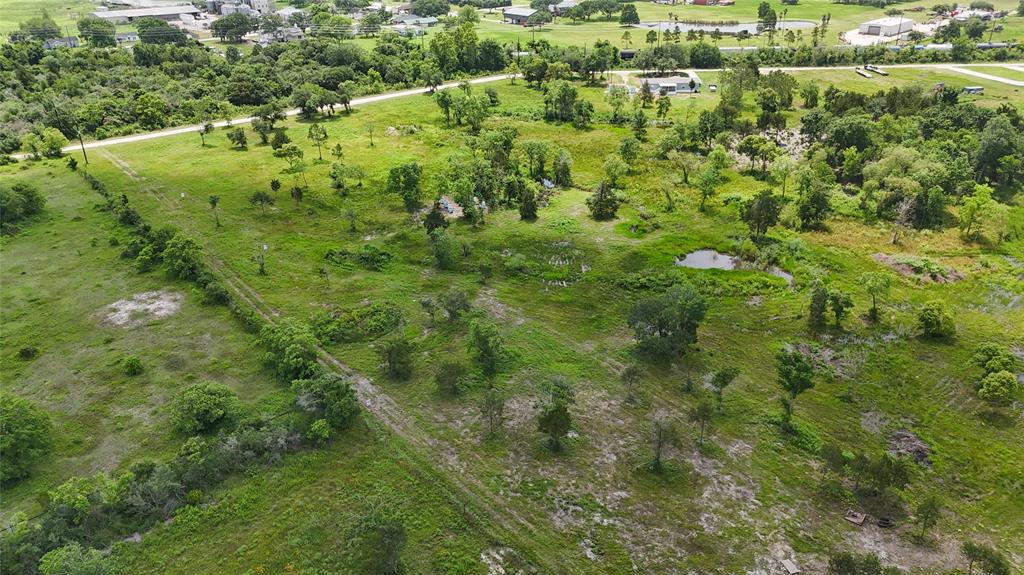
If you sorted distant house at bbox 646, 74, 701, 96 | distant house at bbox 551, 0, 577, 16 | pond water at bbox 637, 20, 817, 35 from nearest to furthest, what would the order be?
distant house at bbox 646, 74, 701, 96 → pond water at bbox 637, 20, 817, 35 → distant house at bbox 551, 0, 577, 16

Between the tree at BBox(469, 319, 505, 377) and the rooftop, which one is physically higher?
the rooftop

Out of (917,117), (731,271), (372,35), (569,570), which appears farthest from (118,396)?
(372,35)

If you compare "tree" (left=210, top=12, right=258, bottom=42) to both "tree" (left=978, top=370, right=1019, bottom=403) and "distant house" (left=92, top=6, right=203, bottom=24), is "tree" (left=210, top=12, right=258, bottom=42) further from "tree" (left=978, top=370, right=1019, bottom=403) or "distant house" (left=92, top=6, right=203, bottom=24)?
"tree" (left=978, top=370, right=1019, bottom=403)

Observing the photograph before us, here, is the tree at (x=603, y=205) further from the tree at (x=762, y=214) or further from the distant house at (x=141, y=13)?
the distant house at (x=141, y=13)

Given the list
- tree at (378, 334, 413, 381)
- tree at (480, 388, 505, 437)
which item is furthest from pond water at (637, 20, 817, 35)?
tree at (480, 388, 505, 437)

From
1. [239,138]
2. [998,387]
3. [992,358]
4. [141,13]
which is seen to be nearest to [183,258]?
[239,138]

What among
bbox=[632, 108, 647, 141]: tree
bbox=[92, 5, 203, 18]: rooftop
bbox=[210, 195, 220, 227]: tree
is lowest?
bbox=[210, 195, 220, 227]: tree

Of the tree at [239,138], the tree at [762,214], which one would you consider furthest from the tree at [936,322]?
the tree at [239,138]

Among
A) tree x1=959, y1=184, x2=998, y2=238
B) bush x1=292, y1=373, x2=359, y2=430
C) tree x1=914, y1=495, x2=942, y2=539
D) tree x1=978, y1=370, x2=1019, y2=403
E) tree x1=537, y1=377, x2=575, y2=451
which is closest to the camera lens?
tree x1=914, y1=495, x2=942, y2=539

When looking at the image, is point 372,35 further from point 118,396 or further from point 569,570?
point 569,570
